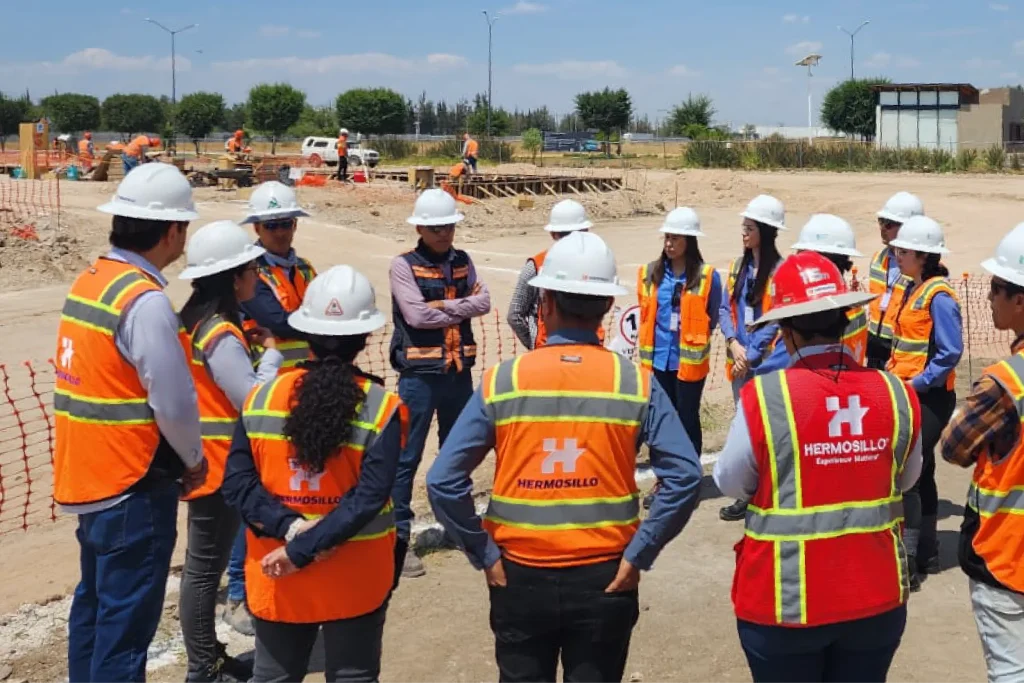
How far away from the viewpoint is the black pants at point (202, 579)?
443 centimetres

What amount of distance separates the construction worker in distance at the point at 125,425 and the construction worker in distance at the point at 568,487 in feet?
3.66

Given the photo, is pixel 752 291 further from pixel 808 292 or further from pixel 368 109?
pixel 368 109

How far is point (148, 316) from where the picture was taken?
3602mm

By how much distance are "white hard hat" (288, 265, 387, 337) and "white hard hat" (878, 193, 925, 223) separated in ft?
13.4

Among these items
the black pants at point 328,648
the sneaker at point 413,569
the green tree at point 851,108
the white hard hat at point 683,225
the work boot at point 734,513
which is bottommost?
the sneaker at point 413,569

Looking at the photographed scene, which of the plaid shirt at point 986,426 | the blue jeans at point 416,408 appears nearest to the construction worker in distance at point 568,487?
the plaid shirt at point 986,426

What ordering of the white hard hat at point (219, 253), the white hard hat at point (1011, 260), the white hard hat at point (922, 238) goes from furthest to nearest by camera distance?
the white hard hat at point (922, 238) → the white hard hat at point (219, 253) → the white hard hat at point (1011, 260)

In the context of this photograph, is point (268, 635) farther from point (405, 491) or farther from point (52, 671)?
point (405, 491)

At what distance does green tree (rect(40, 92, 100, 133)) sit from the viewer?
9088cm

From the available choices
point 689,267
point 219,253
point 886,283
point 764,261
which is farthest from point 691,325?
point 219,253

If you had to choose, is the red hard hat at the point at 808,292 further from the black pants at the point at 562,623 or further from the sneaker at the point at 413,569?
the sneaker at the point at 413,569

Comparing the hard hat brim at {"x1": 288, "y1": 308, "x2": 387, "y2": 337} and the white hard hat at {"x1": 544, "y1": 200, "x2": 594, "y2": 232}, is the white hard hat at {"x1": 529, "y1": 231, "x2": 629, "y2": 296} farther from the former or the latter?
the white hard hat at {"x1": 544, "y1": 200, "x2": 594, "y2": 232}

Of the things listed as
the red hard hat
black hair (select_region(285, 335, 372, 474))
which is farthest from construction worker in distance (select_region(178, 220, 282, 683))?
the red hard hat

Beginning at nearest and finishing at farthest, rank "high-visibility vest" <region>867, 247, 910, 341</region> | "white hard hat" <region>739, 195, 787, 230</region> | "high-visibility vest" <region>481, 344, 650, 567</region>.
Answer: "high-visibility vest" <region>481, 344, 650, 567</region> → "high-visibility vest" <region>867, 247, 910, 341</region> → "white hard hat" <region>739, 195, 787, 230</region>
